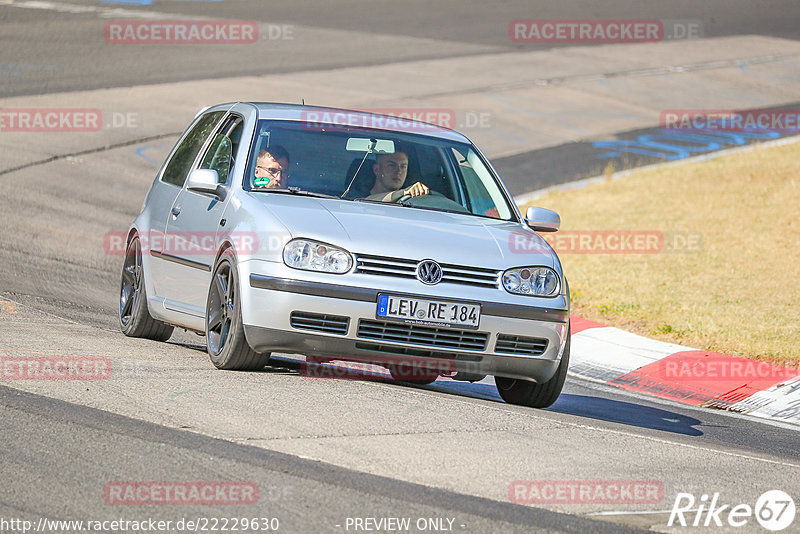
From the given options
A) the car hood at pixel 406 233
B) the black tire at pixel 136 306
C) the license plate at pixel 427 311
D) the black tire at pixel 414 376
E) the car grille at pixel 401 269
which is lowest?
the black tire at pixel 414 376

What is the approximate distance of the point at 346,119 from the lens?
859 cm

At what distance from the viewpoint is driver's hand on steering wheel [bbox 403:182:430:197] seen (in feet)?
27.1

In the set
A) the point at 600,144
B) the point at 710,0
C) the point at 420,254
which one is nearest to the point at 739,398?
the point at 420,254

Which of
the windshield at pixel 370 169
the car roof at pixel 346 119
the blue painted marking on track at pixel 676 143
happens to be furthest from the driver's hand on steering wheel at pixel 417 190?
the blue painted marking on track at pixel 676 143

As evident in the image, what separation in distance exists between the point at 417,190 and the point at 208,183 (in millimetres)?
1334

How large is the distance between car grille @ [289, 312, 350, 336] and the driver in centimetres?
128

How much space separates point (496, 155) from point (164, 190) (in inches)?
511

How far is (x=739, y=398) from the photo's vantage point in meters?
9.53

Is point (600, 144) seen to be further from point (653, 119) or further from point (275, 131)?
point (275, 131)

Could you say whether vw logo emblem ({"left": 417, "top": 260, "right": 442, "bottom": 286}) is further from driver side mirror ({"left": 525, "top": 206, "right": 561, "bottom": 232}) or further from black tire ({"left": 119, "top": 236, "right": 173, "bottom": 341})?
black tire ({"left": 119, "top": 236, "right": 173, "bottom": 341})

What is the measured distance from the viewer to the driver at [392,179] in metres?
8.16

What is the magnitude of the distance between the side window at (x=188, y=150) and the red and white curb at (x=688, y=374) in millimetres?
3517

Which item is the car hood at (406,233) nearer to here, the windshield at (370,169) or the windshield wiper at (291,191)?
the windshield wiper at (291,191)

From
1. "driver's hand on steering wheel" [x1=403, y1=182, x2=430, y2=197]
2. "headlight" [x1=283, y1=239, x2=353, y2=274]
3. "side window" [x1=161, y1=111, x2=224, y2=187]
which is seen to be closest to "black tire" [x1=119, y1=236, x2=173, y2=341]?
"side window" [x1=161, y1=111, x2=224, y2=187]
